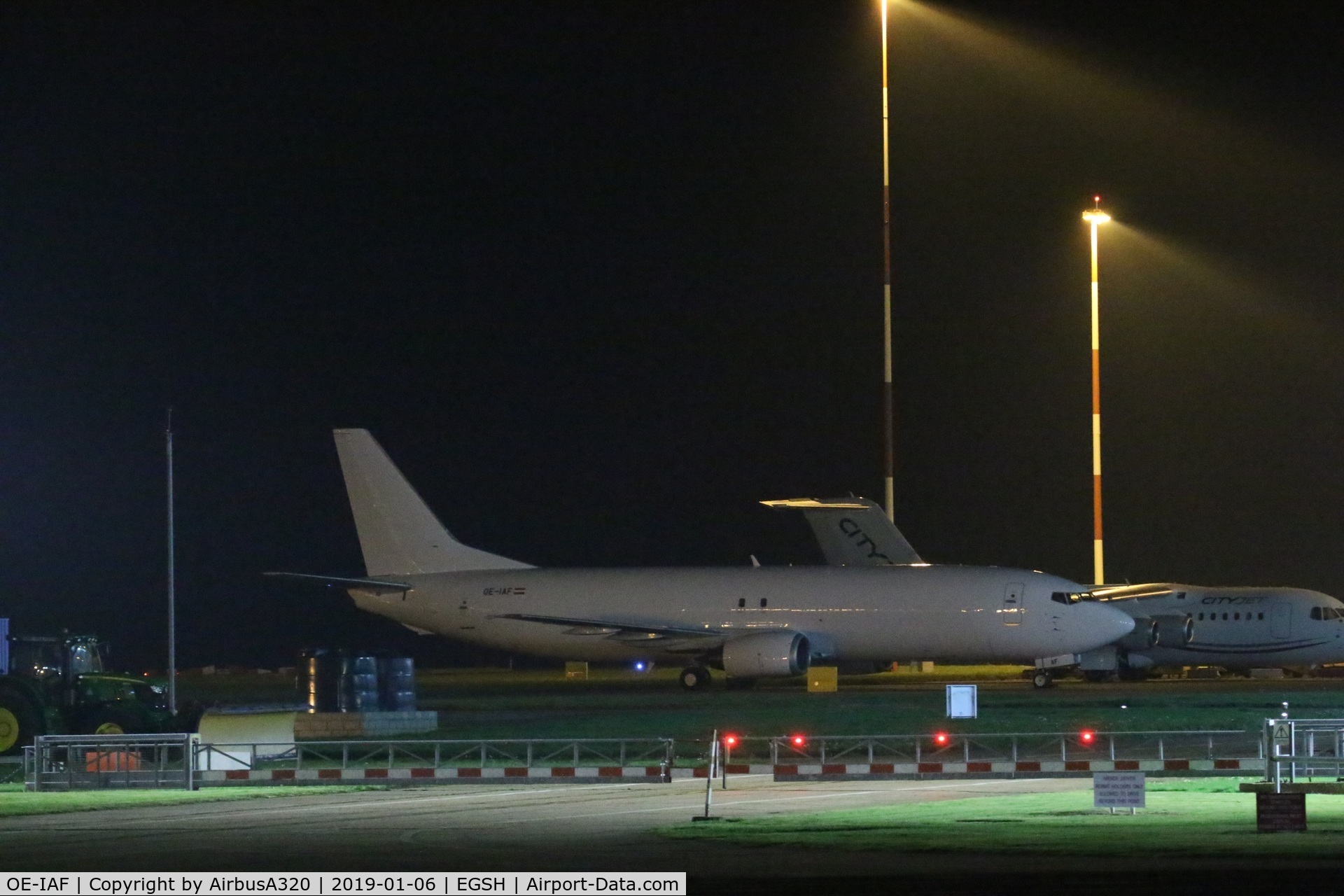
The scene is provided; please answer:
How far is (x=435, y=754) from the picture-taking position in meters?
28.7

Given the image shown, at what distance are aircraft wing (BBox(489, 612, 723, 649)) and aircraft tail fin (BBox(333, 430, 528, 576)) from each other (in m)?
2.73

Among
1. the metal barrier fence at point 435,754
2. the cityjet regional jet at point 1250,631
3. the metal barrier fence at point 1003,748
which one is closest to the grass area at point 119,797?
the metal barrier fence at point 435,754

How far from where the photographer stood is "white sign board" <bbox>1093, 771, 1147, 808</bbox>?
63.8 feet

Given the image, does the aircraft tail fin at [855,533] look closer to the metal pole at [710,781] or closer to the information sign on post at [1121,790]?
the metal pole at [710,781]

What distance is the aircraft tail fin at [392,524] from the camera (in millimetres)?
58594

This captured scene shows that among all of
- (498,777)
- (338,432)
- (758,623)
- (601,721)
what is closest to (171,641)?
(601,721)

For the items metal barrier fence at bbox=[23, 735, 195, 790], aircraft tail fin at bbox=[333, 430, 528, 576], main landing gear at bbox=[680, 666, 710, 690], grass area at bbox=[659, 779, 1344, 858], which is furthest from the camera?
aircraft tail fin at bbox=[333, 430, 528, 576]

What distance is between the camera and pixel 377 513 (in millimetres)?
59312

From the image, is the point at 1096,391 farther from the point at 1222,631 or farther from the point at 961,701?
the point at 961,701

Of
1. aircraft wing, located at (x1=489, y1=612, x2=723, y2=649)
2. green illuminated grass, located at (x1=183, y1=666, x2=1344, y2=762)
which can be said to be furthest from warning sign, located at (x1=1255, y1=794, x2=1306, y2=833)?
aircraft wing, located at (x1=489, y1=612, x2=723, y2=649)

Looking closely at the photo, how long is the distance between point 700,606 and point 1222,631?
15.4m

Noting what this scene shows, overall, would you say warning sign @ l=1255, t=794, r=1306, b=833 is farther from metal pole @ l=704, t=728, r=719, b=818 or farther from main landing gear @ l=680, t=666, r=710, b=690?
main landing gear @ l=680, t=666, r=710, b=690

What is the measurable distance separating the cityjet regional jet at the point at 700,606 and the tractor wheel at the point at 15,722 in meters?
23.5

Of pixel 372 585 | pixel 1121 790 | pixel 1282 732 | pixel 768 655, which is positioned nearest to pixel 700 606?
pixel 768 655
